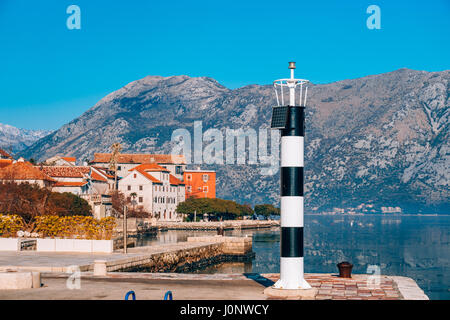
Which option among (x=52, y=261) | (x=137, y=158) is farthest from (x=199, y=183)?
(x=52, y=261)

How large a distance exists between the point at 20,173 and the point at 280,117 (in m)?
83.7

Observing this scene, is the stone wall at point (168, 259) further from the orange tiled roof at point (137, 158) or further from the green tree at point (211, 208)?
the orange tiled roof at point (137, 158)

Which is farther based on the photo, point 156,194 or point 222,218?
point 222,218

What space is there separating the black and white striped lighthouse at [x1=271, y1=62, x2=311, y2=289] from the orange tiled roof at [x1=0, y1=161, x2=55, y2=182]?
80153 millimetres

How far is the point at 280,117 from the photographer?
16.2m

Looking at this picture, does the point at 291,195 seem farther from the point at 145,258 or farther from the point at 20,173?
the point at 20,173

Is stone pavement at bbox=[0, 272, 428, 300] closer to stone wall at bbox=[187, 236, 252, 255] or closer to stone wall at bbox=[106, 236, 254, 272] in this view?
stone wall at bbox=[106, 236, 254, 272]

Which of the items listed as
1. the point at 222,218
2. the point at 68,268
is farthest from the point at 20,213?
the point at 222,218

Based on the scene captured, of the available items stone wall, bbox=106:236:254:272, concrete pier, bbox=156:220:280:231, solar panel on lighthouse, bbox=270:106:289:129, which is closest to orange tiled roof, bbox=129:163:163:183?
concrete pier, bbox=156:220:280:231

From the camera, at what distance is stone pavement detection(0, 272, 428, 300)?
52.0 ft

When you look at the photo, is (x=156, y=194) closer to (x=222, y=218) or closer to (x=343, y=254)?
(x=222, y=218)

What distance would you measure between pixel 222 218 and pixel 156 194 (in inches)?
1042

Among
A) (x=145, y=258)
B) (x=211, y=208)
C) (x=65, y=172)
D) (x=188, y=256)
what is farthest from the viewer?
(x=211, y=208)
